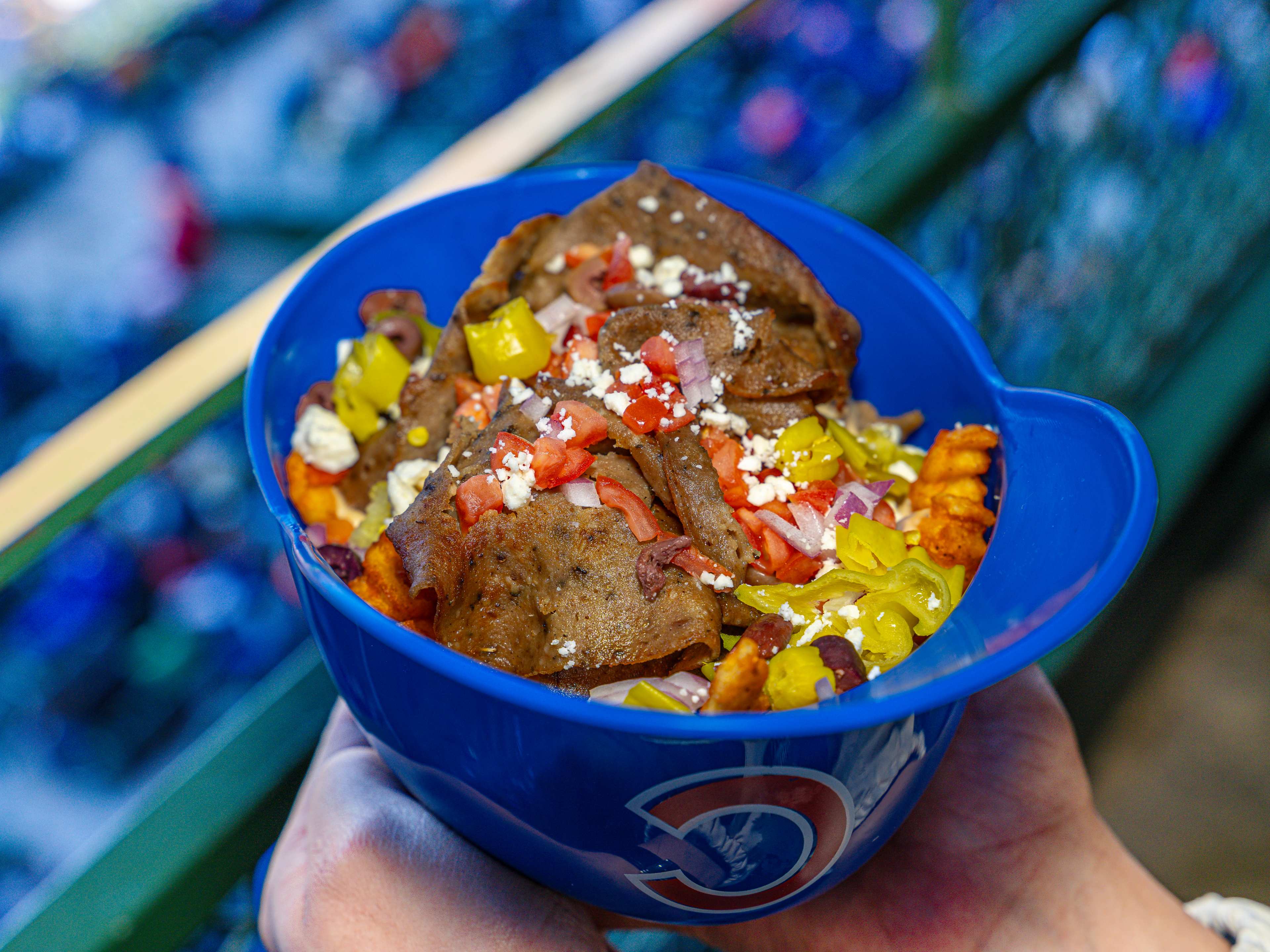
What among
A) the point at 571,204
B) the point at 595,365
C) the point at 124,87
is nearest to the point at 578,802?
the point at 595,365

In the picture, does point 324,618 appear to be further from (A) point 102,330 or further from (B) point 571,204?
(A) point 102,330

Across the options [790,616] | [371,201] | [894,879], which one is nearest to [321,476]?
[790,616]

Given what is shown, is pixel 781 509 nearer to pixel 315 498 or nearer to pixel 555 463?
pixel 555 463

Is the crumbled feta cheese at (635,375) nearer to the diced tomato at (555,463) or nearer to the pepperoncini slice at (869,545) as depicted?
the diced tomato at (555,463)

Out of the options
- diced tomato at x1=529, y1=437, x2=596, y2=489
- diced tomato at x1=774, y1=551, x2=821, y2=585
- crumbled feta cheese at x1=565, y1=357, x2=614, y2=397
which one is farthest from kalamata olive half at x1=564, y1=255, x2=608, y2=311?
diced tomato at x1=774, y1=551, x2=821, y2=585

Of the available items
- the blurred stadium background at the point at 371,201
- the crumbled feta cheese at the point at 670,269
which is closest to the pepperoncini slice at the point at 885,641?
the crumbled feta cheese at the point at 670,269
